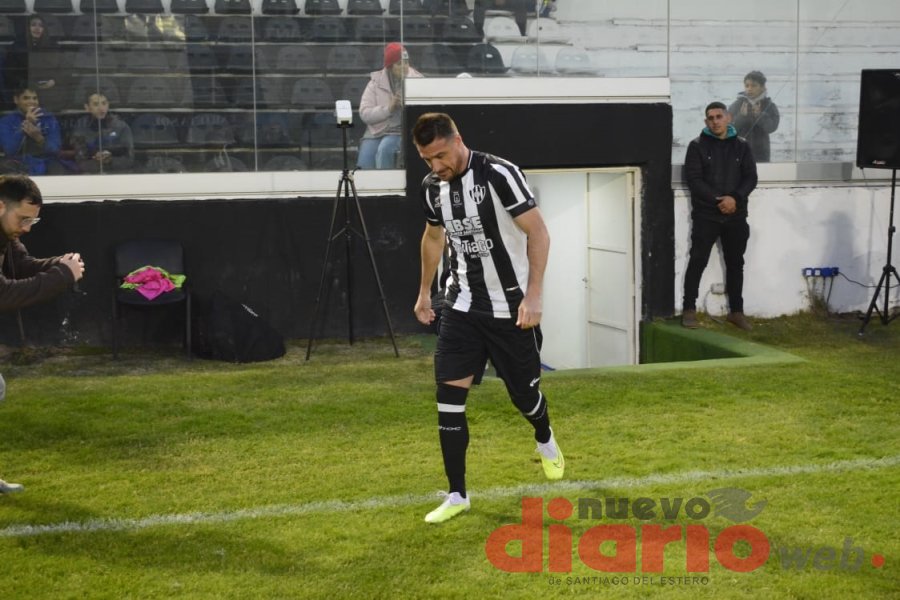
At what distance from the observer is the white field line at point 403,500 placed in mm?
5430

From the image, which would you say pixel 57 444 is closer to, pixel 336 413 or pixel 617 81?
pixel 336 413

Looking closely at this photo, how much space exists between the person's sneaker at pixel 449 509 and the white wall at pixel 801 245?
6.81m

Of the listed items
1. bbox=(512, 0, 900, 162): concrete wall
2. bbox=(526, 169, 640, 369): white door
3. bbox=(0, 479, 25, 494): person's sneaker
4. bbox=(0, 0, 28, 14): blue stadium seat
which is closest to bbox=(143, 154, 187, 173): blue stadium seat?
bbox=(0, 0, 28, 14): blue stadium seat

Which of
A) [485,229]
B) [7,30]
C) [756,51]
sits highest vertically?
[7,30]

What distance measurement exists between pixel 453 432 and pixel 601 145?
6.56 metres

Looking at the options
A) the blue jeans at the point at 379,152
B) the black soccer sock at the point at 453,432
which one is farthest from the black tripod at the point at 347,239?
the black soccer sock at the point at 453,432

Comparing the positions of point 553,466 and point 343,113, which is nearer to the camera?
point 553,466

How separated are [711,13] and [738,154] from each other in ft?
5.41

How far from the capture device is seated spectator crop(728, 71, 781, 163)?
12.0 m

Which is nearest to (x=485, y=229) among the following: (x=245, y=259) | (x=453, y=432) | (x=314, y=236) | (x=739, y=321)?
→ (x=453, y=432)

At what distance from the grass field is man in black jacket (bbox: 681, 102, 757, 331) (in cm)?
215

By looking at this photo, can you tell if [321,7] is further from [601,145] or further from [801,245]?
[801,245]

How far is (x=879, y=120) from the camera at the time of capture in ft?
36.3

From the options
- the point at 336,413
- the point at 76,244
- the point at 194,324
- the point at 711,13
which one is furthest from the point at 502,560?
the point at 711,13
